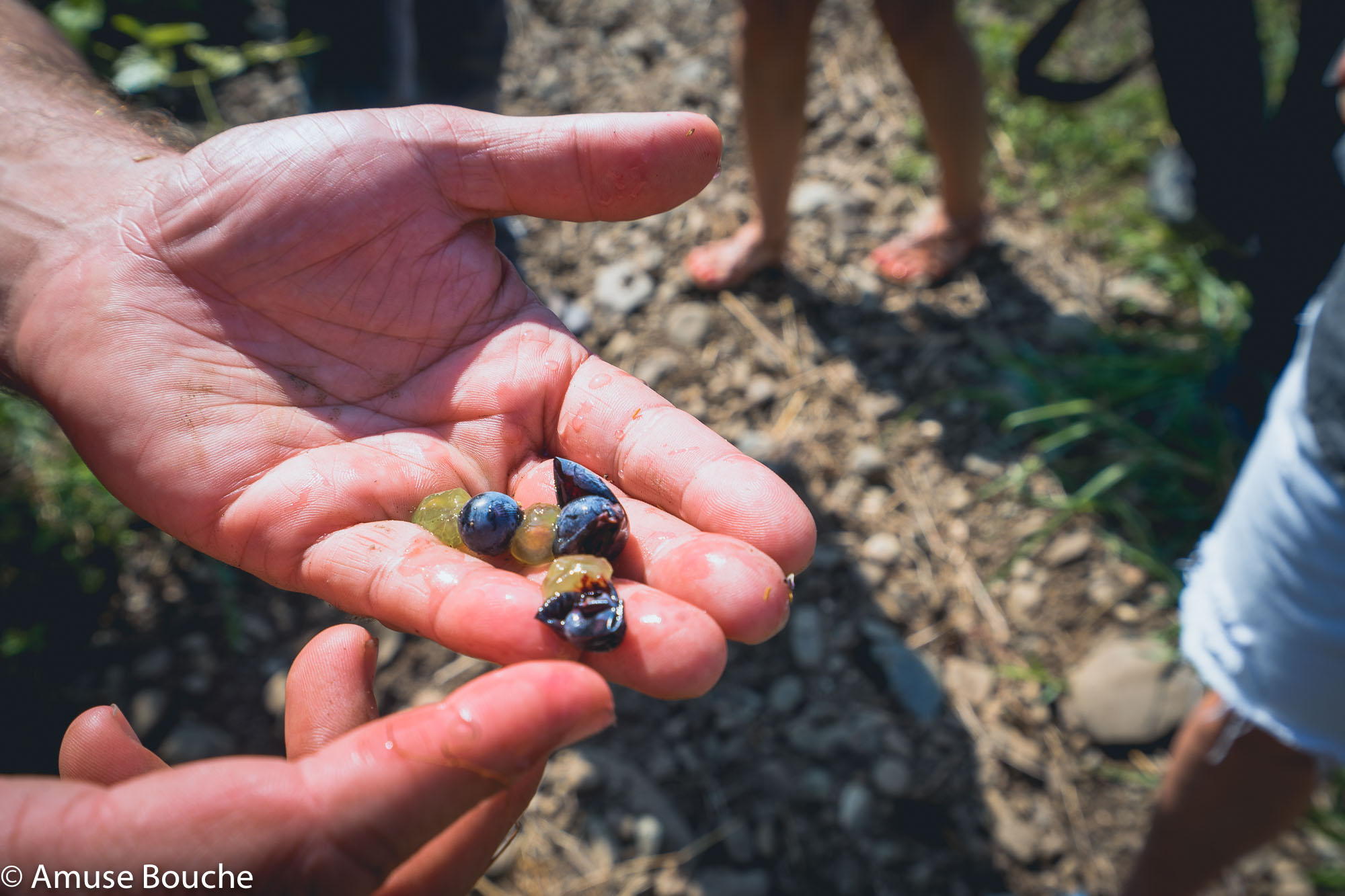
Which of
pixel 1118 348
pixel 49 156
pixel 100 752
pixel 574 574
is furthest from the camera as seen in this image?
pixel 1118 348

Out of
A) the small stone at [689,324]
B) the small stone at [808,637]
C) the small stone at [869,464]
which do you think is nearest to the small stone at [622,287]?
the small stone at [689,324]

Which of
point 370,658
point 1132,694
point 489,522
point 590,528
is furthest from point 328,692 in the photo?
point 1132,694

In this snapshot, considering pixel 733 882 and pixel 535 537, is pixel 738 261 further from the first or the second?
pixel 733 882

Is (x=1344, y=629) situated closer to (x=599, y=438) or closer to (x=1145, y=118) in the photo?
(x=599, y=438)

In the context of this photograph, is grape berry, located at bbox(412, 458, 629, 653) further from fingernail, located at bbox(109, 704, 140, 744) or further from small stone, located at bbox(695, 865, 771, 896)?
small stone, located at bbox(695, 865, 771, 896)

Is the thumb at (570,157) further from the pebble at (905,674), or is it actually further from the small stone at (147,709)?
the small stone at (147,709)

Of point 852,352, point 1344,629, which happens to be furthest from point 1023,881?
point 852,352
